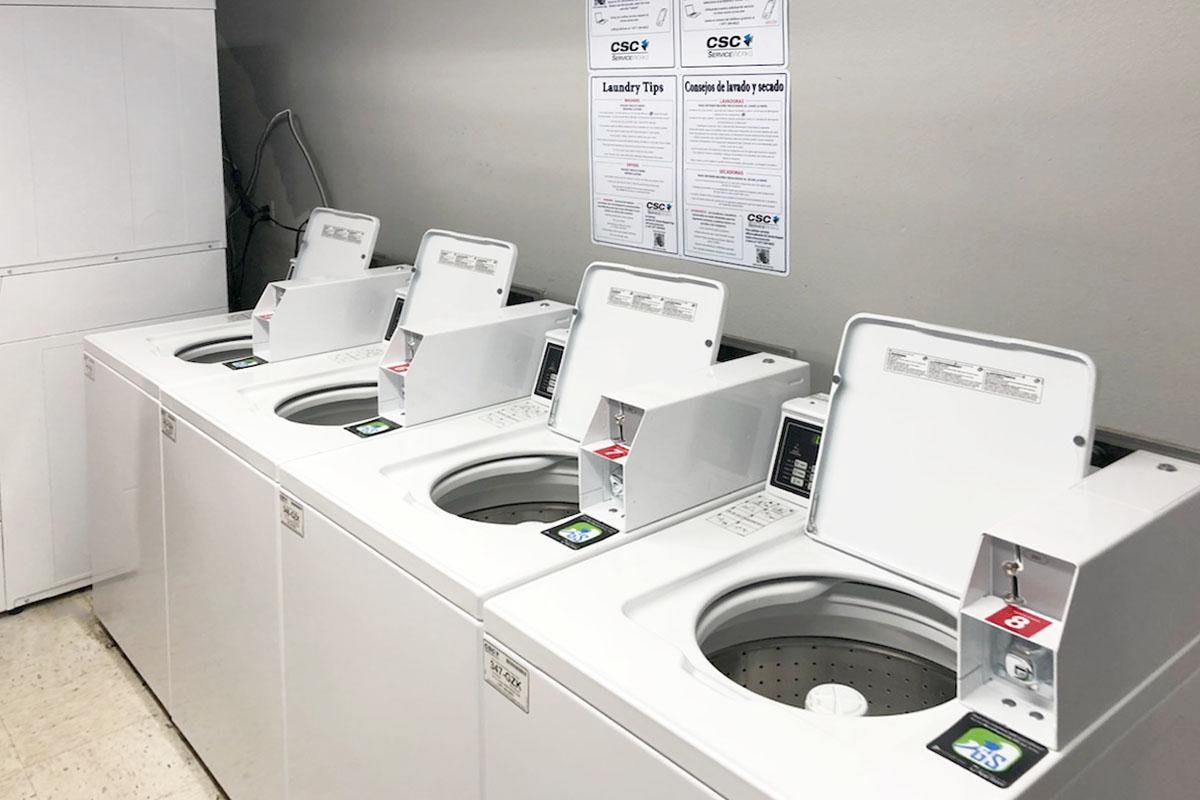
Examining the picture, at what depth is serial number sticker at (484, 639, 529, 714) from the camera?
1.42 metres

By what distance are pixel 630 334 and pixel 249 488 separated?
0.83m

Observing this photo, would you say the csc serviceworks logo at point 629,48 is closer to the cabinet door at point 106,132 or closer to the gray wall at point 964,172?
the gray wall at point 964,172

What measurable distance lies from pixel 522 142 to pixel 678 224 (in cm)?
59

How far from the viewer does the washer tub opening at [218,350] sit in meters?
2.90

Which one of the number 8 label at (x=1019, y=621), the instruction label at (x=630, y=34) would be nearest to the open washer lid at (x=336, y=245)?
the instruction label at (x=630, y=34)

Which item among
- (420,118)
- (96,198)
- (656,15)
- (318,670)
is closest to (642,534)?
(318,670)

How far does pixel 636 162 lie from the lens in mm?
2422

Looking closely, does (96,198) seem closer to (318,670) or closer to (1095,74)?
(318,670)

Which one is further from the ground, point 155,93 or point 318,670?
point 155,93

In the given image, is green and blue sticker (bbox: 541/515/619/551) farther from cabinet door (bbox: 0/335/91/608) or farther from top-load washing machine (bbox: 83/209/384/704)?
cabinet door (bbox: 0/335/91/608)

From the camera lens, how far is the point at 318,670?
1977 millimetres

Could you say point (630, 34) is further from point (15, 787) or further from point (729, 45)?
point (15, 787)

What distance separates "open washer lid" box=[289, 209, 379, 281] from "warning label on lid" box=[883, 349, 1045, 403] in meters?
1.74

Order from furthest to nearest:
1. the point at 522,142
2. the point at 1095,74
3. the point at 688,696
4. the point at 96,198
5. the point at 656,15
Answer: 1. the point at 96,198
2. the point at 522,142
3. the point at 656,15
4. the point at 1095,74
5. the point at 688,696
